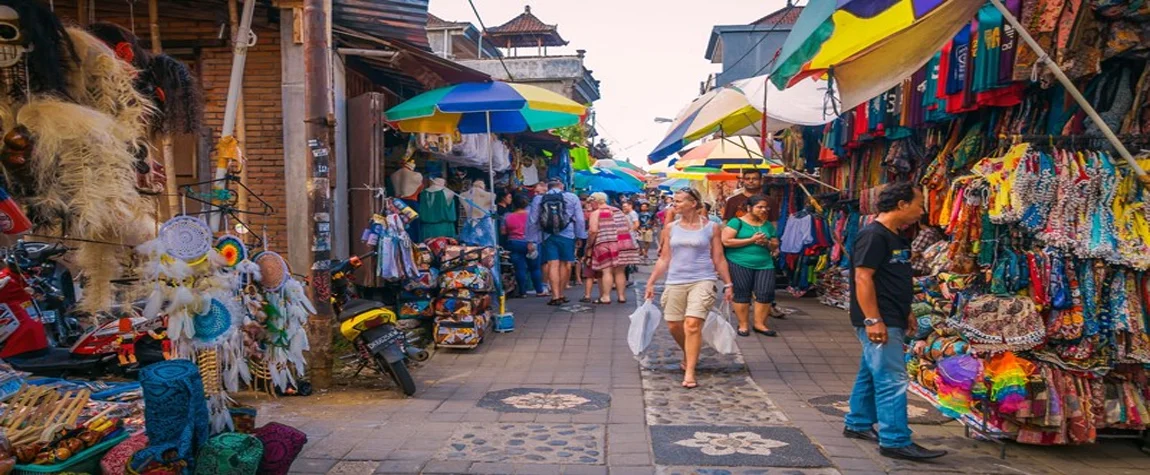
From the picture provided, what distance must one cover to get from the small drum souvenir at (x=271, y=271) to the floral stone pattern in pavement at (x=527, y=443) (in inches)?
64.5

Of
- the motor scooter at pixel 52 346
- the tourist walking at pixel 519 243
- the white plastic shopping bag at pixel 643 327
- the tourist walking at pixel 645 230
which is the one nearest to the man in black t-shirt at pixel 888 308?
the white plastic shopping bag at pixel 643 327

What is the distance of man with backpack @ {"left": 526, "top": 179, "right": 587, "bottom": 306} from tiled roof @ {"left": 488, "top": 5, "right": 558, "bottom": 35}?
2258 cm

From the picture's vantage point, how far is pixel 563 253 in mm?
12609

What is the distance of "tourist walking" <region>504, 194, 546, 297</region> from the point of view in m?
13.2

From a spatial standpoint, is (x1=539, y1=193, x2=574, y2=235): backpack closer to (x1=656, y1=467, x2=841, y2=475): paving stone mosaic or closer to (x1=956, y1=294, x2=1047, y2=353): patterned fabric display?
(x1=956, y1=294, x2=1047, y2=353): patterned fabric display

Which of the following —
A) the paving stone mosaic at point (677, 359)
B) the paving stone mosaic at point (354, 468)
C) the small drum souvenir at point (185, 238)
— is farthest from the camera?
the paving stone mosaic at point (677, 359)

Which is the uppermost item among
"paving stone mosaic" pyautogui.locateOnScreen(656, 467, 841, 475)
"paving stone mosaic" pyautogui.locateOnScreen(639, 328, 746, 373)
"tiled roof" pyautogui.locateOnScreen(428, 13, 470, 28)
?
"tiled roof" pyautogui.locateOnScreen(428, 13, 470, 28)

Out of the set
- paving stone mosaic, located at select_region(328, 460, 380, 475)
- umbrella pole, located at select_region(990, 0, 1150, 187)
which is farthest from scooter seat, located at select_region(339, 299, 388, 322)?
umbrella pole, located at select_region(990, 0, 1150, 187)

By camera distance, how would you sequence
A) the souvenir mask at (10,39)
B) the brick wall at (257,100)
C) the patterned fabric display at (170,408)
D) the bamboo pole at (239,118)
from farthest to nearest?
1. the brick wall at (257,100)
2. the bamboo pole at (239,118)
3. the patterned fabric display at (170,408)
4. the souvenir mask at (10,39)

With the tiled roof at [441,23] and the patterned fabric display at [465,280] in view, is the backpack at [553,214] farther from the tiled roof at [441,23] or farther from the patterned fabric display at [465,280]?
the tiled roof at [441,23]

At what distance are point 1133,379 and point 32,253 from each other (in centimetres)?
765

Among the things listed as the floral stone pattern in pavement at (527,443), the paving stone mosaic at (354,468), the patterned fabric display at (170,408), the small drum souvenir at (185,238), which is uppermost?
the small drum souvenir at (185,238)

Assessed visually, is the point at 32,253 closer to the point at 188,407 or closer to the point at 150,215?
the point at 150,215

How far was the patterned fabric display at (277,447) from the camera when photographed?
4.32 meters
